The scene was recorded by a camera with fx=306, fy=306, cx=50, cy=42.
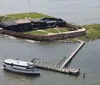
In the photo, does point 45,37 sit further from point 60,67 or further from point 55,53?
point 60,67

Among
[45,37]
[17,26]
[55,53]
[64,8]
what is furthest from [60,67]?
[64,8]

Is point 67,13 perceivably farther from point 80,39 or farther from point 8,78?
point 8,78

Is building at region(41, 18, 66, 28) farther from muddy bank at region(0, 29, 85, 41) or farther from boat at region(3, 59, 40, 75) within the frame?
boat at region(3, 59, 40, 75)

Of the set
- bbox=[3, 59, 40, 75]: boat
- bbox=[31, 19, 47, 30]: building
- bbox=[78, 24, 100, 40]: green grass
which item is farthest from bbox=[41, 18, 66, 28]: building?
bbox=[3, 59, 40, 75]: boat

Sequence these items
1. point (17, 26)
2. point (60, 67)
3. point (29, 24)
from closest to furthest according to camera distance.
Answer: point (60, 67)
point (17, 26)
point (29, 24)

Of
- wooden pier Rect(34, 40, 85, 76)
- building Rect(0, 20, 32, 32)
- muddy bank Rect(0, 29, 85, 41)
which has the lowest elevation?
wooden pier Rect(34, 40, 85, 76)
